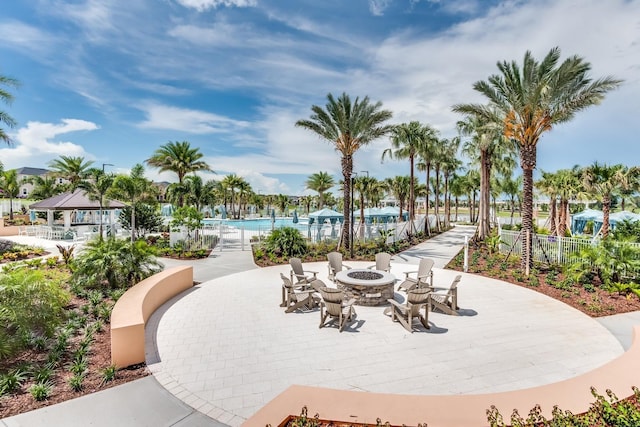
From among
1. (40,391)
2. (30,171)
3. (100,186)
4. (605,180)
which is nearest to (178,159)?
(100,186)

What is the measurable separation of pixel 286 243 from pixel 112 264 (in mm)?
8497

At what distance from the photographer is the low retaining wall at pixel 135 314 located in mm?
5348

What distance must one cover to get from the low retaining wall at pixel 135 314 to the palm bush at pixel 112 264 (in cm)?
108

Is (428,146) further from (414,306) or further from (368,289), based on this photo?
(414,306)

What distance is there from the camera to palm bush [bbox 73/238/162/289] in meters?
9.22

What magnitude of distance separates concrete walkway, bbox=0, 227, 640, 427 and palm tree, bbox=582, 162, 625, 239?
13251mm

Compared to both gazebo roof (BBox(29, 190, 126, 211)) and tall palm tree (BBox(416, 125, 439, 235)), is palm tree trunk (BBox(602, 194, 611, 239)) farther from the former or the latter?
gazebo roof (BBox(29, 190, 126, 211))

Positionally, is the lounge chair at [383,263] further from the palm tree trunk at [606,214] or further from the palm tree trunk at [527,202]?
the palm tree trunk at [606,214]

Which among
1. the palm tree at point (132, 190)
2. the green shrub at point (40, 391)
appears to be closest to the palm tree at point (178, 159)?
the palm tree at point (132, 190)

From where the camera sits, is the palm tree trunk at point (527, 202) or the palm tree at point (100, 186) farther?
the palm tree at point (100, 186)

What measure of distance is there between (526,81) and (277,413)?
14.5 metres

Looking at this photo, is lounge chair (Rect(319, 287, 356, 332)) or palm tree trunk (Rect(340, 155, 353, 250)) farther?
palm tree trunk (Rect(340, 155, 353, 250))

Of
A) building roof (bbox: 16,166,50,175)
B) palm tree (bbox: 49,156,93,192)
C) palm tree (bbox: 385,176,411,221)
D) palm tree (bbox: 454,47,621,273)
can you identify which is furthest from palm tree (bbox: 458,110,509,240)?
building roof (bbox: 16,166,50,175)

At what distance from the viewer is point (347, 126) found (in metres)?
18.1
